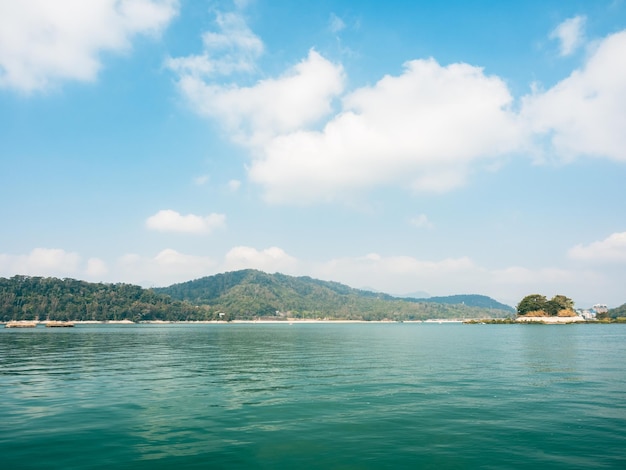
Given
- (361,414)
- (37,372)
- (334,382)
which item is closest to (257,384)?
(334,382)

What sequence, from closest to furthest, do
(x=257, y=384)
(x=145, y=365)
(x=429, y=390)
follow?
1. (x=429, y=390)
2. (x=257, y=384)
3. (x=145, y=365)

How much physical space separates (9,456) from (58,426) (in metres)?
6.07

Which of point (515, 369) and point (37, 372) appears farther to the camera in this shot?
point (515, 369)

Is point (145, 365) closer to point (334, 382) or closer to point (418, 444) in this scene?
point (334, 382)

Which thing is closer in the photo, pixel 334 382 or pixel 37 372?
pixel 334 382

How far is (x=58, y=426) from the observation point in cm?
2752

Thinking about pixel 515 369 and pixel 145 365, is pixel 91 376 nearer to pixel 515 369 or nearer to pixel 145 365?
pixel 145 365

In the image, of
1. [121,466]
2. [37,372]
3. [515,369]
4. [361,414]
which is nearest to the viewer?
[121,466]

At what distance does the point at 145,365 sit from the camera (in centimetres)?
6019

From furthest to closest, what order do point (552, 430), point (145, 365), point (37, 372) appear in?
point (145, 365)
point (37, 372)
point (552, 430)

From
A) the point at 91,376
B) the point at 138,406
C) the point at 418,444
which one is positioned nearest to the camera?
the point at 418,444

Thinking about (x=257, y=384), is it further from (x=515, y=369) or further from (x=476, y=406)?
(x=515, y=369)

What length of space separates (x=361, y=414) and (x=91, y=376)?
1362 inches

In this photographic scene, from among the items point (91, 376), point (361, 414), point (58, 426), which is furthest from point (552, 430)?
point (91, 376)
